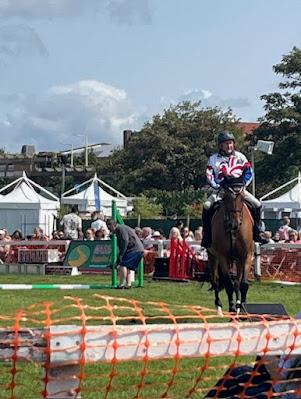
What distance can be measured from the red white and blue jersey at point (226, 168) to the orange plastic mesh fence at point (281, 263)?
11.5 metres

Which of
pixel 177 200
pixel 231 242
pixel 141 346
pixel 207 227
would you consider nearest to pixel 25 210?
pixel 177 200

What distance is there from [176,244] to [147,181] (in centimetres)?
5354

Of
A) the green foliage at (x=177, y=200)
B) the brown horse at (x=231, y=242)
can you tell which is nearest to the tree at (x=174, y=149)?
the green foliage at (x=177, y=200)

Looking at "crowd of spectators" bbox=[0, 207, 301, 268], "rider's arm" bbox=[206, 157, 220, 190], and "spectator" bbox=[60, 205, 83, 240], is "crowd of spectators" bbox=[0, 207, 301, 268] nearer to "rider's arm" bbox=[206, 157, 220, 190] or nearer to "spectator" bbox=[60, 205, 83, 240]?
"spectator" bbox=[60, 205, 83, 240]

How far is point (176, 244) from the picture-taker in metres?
25.3

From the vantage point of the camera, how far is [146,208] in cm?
6025

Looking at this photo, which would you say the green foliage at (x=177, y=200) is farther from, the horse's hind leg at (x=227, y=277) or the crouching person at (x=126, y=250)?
the horse's hind leg at (x=227, y=277)

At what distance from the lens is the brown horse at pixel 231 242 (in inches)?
576

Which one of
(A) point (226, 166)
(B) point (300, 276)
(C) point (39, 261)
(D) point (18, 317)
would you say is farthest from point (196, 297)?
(D) point (18, 317)

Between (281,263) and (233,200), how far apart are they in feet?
39.9

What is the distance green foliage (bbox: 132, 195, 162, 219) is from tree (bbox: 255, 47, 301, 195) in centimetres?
823

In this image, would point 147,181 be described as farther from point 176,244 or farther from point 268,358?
point 268,358

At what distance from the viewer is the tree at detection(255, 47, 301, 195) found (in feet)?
209

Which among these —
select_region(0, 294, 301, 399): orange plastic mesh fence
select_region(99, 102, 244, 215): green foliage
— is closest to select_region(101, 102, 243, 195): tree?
select_region(99, 102, 244, 215): green foliage
